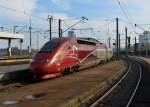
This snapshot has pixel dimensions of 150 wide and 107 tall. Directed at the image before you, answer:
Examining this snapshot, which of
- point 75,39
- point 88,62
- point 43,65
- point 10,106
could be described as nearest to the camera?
point 10,106

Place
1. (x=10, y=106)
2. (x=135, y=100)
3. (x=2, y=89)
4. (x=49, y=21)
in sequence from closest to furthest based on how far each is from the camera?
1. (x=10, y=106)
2. (x=135, y=100)
3. (x=2, y=89)
4. (x=49, y=21)

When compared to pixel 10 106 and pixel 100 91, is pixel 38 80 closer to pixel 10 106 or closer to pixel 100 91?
pixel 100 91

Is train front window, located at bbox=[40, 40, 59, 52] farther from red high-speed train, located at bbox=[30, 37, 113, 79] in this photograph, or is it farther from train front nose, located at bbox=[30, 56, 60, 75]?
train front nose, located at bbox=[30, 56, 60, 75]

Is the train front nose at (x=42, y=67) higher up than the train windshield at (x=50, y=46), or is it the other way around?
the train windshield at (x=50, y=46)

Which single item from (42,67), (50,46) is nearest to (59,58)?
(50,46)

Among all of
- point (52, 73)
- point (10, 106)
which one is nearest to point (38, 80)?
point (52, 73)

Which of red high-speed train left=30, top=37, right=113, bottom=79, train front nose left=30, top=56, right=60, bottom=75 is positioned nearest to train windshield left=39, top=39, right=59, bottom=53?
red high-speed train left=30, top=37, right=113, bottom=79

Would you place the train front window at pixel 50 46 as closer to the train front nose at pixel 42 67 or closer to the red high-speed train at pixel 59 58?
the red high-speed train at pixel 59 58

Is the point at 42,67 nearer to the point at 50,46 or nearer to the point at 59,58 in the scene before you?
the point at 59,58

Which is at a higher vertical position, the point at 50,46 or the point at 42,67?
the point at 50,46

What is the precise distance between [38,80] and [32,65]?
134 centimetres

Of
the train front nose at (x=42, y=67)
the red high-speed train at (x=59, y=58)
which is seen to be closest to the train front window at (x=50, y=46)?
the red high-speed train at (x=59, y=58)

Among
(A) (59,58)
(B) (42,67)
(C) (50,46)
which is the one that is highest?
(C) (50,46)

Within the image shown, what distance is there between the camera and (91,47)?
146 feet
